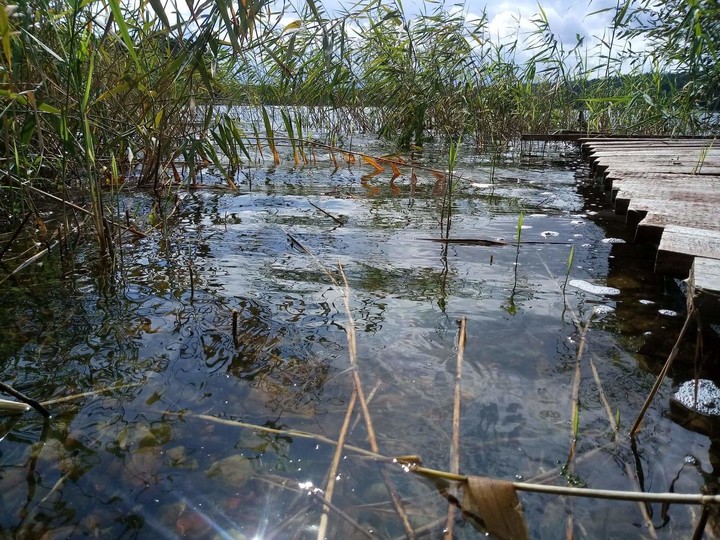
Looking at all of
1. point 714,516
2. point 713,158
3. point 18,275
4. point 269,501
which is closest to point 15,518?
point 269,501

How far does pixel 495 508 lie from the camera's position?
44.0 inches

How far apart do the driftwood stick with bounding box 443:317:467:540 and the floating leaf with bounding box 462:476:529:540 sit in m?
0.04

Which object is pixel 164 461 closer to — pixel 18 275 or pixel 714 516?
pixel 714 516

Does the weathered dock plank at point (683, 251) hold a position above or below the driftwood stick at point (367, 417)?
above

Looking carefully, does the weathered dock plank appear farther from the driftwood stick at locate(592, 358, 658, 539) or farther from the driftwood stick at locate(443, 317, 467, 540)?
the driftwood stick at locate(443, 317, 467, 540)

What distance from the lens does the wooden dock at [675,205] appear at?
182 cm

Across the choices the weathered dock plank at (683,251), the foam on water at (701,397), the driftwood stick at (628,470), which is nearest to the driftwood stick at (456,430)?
the driftwood stick at (628,470)

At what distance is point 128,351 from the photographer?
177cm

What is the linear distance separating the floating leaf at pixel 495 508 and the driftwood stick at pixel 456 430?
0.13 feet

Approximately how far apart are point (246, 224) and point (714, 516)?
2916mm

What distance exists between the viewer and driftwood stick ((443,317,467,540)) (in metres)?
1.12

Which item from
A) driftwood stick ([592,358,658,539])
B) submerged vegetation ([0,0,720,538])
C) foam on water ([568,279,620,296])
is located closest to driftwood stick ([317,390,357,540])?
submerged vegetation ([0,0,720,538])

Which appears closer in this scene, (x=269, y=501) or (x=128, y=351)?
(x=269, y=501)

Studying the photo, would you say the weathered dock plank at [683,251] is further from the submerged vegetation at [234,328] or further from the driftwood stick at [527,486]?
the driftwood stick at [527,486]
